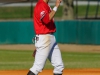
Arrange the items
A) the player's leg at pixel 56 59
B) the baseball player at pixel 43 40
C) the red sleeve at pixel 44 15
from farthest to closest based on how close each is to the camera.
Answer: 1. the player's leg at pixel 56 59
2. the baseball player at pixel 43 40
3. the red sleeve at pixel 44 15

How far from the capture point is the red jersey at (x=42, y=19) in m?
8.05

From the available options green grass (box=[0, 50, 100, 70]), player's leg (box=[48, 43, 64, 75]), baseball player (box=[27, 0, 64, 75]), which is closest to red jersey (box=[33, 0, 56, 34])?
baseball player (box=[27, 0, 64, 75])

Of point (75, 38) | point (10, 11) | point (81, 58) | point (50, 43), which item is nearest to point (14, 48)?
point (75, 38)

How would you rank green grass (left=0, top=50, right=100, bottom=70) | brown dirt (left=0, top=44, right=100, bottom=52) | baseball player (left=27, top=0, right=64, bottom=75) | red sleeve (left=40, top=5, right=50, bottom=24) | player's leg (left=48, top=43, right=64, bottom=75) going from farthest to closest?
brown dirt (left=0, top=44, right=100, bottom=52) → green grass (left=0, top=50, right=100, bottom=70) → player's leg (left=48, top=43, right=64, bottom=75) → baseball player (left=27, top=0, right=64, bottom=75) → red sleeve (left=40, top=5, right=50, bottom=24)

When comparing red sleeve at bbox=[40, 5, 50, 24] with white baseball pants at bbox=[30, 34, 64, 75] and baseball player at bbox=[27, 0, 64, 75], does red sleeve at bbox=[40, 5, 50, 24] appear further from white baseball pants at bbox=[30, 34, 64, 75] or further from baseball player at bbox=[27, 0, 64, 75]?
white baseball pants at bbox=[30, 34, 64, 75]

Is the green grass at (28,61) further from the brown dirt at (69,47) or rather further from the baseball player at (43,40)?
the baseball player at (43,40)

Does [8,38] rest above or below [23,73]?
below

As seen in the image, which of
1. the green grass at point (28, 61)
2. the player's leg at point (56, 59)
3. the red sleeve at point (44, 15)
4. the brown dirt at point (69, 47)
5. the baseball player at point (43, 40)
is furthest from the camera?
the brown dirt at point (69, 47)

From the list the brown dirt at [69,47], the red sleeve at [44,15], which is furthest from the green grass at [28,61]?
the red sleeve at [44,15]

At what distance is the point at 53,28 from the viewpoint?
327 inches

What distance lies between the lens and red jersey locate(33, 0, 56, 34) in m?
8.05

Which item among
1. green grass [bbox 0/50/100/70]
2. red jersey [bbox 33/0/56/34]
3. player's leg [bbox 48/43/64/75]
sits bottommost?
green grass [bbox 0/50/100/70]

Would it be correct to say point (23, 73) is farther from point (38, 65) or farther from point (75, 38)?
point (75, 38)

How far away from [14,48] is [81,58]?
Result: 198 inches
